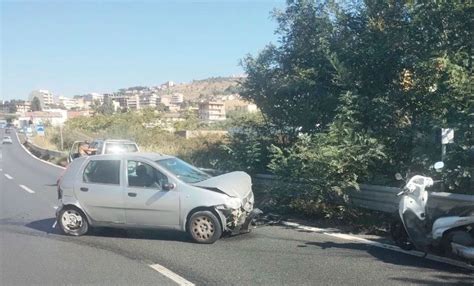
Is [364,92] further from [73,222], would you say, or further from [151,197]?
[73,222]

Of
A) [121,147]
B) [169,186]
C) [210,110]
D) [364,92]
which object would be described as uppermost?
[210,110]

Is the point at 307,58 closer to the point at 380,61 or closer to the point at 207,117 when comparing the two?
the point at 380,61

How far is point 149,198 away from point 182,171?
0.87 meters

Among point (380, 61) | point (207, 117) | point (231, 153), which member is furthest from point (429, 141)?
point (207, 117)

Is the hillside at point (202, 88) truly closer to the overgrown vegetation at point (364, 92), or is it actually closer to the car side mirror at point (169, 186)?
the overgrown vegetation at point (364, 92)

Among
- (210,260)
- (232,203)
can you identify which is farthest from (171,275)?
(232,203)

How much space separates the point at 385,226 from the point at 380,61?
14.2 feet

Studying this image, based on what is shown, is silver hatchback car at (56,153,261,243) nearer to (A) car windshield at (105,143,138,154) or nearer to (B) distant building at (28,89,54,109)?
(A) car windshield at (105,143,138,154)

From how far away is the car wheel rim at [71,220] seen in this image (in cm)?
923

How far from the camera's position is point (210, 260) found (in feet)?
23.5

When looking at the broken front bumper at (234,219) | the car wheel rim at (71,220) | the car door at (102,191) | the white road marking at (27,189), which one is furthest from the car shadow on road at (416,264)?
the white road marking at (27,189)

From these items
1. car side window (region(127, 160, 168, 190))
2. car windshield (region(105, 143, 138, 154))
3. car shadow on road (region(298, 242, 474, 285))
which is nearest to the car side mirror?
car side window (region(127, 160, 168, 190))

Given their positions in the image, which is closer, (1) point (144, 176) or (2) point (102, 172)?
(1) point (144, 176)

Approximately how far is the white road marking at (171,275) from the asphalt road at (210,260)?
0.23 feet
